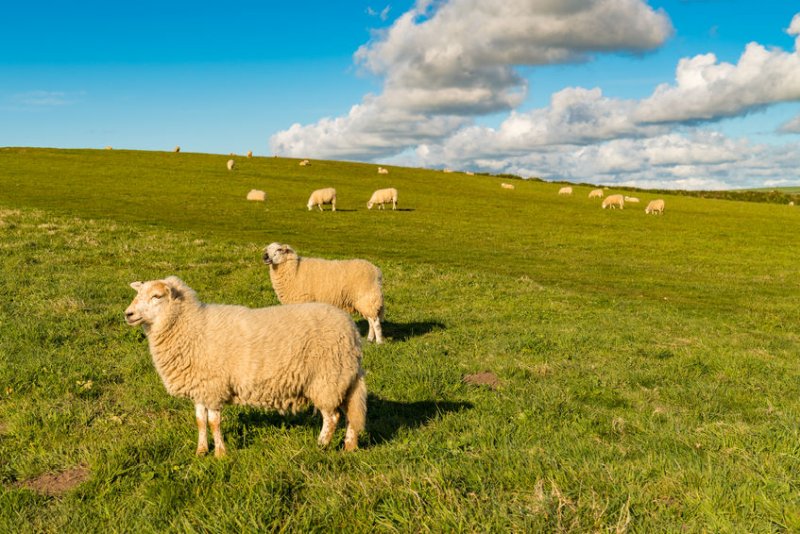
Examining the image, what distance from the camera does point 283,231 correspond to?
105 feet

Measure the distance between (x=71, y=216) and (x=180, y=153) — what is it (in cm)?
5586

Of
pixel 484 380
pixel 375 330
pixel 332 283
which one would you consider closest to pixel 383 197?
pixel 332 283

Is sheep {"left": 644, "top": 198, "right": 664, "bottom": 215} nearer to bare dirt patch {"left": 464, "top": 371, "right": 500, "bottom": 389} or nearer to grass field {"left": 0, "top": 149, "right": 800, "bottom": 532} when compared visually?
grass field {"left": 0, "top": 149, "right": 800, "bottom": 532}

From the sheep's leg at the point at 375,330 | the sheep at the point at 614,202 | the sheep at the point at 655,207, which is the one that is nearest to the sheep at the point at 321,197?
the sheep at the point at 614,202

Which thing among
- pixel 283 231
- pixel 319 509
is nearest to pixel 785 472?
pixel 319 509

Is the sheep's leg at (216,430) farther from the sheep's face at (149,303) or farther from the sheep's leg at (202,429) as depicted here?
the sheep's face at (149,303)

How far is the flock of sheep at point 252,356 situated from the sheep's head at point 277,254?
5106mm

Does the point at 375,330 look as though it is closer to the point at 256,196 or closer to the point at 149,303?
the point at 149,303

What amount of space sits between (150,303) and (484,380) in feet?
16.5

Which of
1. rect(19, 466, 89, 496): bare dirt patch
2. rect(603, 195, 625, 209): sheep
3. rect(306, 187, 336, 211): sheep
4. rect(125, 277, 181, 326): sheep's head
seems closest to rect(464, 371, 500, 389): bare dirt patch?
rect(125, 277, 181, 326): sheep's head

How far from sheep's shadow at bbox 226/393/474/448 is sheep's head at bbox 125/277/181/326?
5.10 ft

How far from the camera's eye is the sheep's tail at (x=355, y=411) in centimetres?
562

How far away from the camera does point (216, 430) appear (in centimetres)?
561

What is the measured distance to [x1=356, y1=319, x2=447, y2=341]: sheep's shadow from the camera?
11.8 meters
